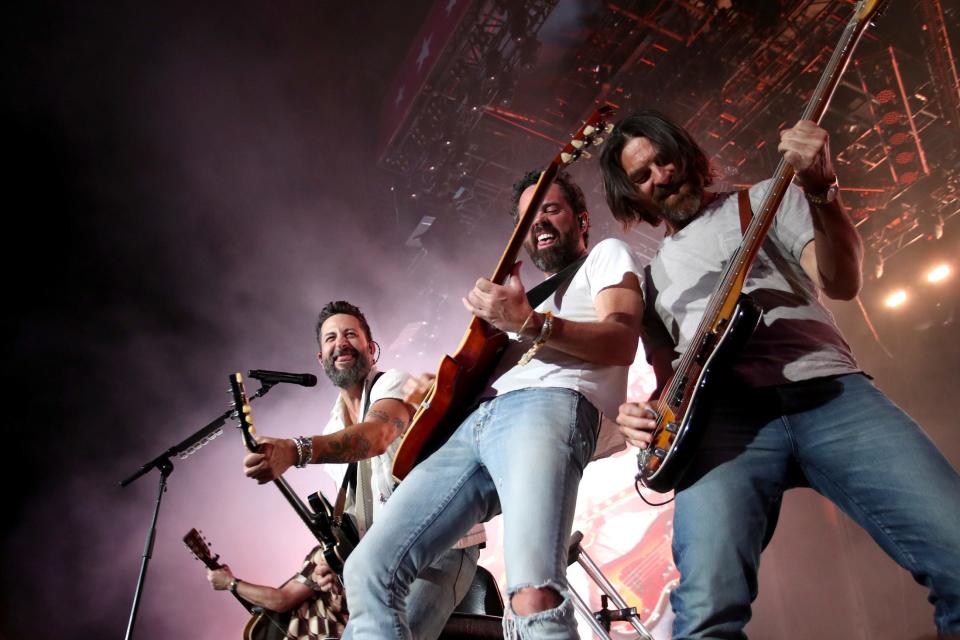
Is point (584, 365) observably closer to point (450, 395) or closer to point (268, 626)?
point (450, 395)

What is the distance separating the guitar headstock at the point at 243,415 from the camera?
2.86 metres

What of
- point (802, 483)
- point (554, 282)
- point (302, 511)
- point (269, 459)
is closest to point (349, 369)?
point (302, 511)

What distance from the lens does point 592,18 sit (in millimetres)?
8219

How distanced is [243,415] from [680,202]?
7.71ft

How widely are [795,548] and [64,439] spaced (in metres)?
10.8

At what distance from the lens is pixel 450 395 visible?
2277 millimetres

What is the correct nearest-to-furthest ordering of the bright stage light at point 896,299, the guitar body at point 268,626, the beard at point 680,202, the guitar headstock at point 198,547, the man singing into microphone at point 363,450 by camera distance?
the beard at point 680,202, the man singing into microphone at point 363,450, the guitar body at point 268,626, the guitar headstock at point 198,547, the bright stage light at point 896,299

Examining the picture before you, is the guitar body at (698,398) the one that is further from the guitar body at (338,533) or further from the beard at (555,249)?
the guitar body at (338,533)

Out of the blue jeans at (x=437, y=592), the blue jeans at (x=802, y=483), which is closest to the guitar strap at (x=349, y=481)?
the blue jeans at (x=437, y=592)

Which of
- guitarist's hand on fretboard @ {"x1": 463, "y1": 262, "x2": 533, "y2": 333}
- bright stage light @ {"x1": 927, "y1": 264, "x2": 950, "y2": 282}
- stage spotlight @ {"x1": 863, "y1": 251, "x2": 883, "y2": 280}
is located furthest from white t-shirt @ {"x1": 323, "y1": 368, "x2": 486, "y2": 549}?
bright stage light @ {"x1": 927, "y1": 264, "x2": 950, "y2": 282}

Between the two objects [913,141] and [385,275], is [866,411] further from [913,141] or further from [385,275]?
[385,275]

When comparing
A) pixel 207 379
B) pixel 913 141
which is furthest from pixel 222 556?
pixel 913 141

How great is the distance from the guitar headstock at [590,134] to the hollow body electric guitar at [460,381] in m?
0.14

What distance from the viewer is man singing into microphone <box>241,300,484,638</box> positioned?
2.72 meters
